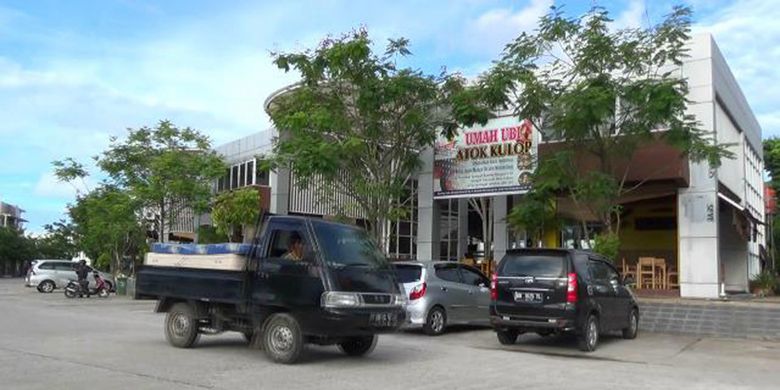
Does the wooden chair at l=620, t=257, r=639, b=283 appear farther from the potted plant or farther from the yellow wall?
the potted plant

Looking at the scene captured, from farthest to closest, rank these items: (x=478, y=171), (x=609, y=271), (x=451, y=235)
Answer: (x=451, y=235) < (x=478, y=171) < (x=609, y=271)

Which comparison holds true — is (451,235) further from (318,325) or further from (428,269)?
(318,325)

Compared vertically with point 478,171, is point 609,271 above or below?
below

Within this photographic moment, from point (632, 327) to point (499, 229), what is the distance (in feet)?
32.1

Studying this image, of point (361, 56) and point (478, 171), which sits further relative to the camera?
point (478, 171)

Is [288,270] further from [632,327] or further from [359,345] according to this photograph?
[632,327]

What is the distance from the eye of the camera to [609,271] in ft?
49.9

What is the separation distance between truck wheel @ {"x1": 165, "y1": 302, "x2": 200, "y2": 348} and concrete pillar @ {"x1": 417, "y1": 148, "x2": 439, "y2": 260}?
1273 centimetres

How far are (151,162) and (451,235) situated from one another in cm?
1370

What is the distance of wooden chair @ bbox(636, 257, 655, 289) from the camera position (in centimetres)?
2304

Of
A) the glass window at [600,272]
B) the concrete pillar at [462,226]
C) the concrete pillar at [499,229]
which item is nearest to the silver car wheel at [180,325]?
the glass window at [600,272]

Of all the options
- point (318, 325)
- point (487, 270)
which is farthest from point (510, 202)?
Answer: point (318, 325)

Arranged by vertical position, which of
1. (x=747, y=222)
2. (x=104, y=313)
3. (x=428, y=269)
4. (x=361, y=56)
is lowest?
(x=104, y=313)

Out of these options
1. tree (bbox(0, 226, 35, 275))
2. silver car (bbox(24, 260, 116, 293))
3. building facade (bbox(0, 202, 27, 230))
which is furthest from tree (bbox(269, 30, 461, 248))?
building facade (bbox(0, 202, 27, 230))
